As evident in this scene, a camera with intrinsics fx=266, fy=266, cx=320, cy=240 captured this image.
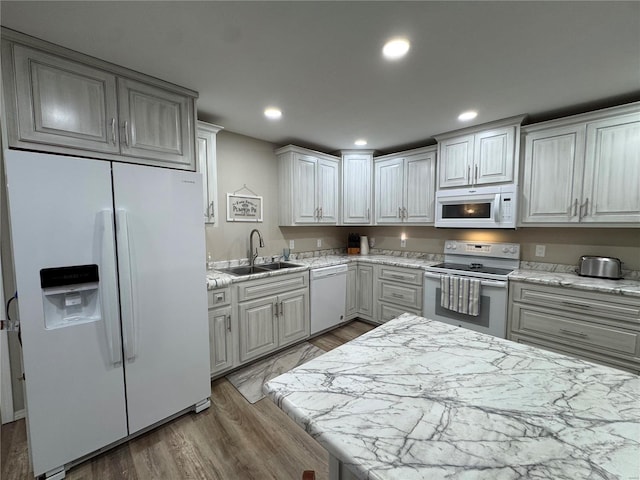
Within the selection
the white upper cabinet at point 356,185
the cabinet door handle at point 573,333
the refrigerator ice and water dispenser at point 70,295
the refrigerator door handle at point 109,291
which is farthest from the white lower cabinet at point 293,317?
the cabinet door handle at point 573,333

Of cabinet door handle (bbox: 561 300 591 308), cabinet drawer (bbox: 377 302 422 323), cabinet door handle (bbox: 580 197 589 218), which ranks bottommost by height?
cabinet drawer (bbox: 377 302 422 323)

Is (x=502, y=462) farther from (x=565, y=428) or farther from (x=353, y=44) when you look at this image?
(x=353, y=44)

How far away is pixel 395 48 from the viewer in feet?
5.04

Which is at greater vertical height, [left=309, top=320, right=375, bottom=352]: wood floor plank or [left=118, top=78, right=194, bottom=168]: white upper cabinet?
[left=118, top=78, right=194, bottom=168]: white upper cabinet

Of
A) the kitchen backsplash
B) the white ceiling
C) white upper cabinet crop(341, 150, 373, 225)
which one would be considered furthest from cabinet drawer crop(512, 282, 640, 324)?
white upper cabinet crop(341, 150, 373, 225)

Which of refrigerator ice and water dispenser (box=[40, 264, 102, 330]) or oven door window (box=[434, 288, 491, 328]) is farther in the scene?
oven door window (box=[434, 288, 491, 328])

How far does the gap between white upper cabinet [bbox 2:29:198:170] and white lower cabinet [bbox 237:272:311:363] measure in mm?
1261

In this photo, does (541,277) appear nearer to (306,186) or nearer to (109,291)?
(306,186)

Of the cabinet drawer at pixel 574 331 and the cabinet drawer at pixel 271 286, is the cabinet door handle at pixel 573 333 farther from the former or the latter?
the cabinet drawer at pixel 271 286

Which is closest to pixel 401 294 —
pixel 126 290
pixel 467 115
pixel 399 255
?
pixel 399 255

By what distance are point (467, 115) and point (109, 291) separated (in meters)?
3.14

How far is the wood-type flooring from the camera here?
151 centimetres

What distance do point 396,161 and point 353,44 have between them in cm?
217

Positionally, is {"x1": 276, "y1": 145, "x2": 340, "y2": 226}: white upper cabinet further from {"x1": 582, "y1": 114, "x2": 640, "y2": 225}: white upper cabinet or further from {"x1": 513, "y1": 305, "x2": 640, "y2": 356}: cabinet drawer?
{"x1": 582, "y1": 114, "x2": 640, "y2": 225}: white upper cabinet
